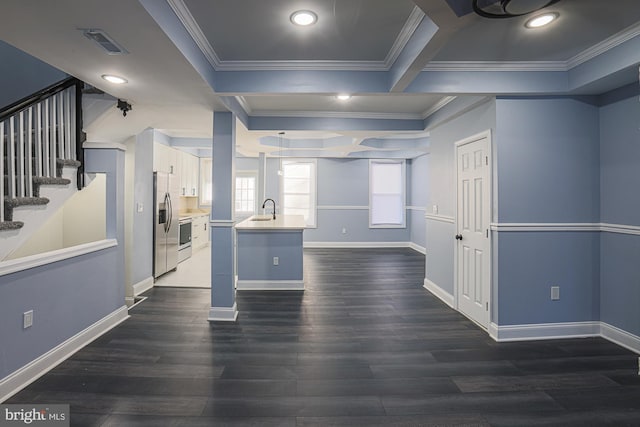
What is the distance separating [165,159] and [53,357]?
4513 mm

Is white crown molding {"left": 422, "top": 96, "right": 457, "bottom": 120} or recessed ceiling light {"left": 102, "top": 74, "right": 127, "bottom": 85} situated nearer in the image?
recessed ceiling light {"left": 102, "top": 74, "right": 127, "bottom": 85}

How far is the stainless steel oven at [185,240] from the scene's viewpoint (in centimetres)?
639

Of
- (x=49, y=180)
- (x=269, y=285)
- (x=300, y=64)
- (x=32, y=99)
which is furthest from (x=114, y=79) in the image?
(x=269, y=285)

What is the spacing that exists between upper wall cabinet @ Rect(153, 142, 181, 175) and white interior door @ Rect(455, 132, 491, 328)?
5.06m

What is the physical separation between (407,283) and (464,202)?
6.04ft

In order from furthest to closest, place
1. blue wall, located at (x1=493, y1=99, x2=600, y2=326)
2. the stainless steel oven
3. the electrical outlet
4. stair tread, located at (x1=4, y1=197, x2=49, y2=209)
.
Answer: the stainless steel oven → blue wall, located at (x1=493, y1=99, x2=600, y2=326) → stair tread, located at (x1=4, y1=197, x2=49, y2=209) → the electrical outlet

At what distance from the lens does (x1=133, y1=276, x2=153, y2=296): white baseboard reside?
439 centimetres

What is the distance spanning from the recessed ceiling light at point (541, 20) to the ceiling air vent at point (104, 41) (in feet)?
9.18

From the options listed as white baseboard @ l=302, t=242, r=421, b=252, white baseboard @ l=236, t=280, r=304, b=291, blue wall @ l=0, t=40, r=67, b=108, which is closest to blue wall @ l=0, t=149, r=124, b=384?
blue wall @ l=0, t=40, r=67, b=108

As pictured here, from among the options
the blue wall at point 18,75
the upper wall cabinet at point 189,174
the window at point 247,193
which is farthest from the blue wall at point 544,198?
the window at point 247,193

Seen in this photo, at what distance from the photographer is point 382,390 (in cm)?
226

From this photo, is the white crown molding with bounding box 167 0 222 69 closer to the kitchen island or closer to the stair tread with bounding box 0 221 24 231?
the stair tread with bounding box 0 221 24 231

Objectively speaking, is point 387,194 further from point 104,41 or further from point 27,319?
point 27,319

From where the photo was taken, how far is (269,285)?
15.4 feet
